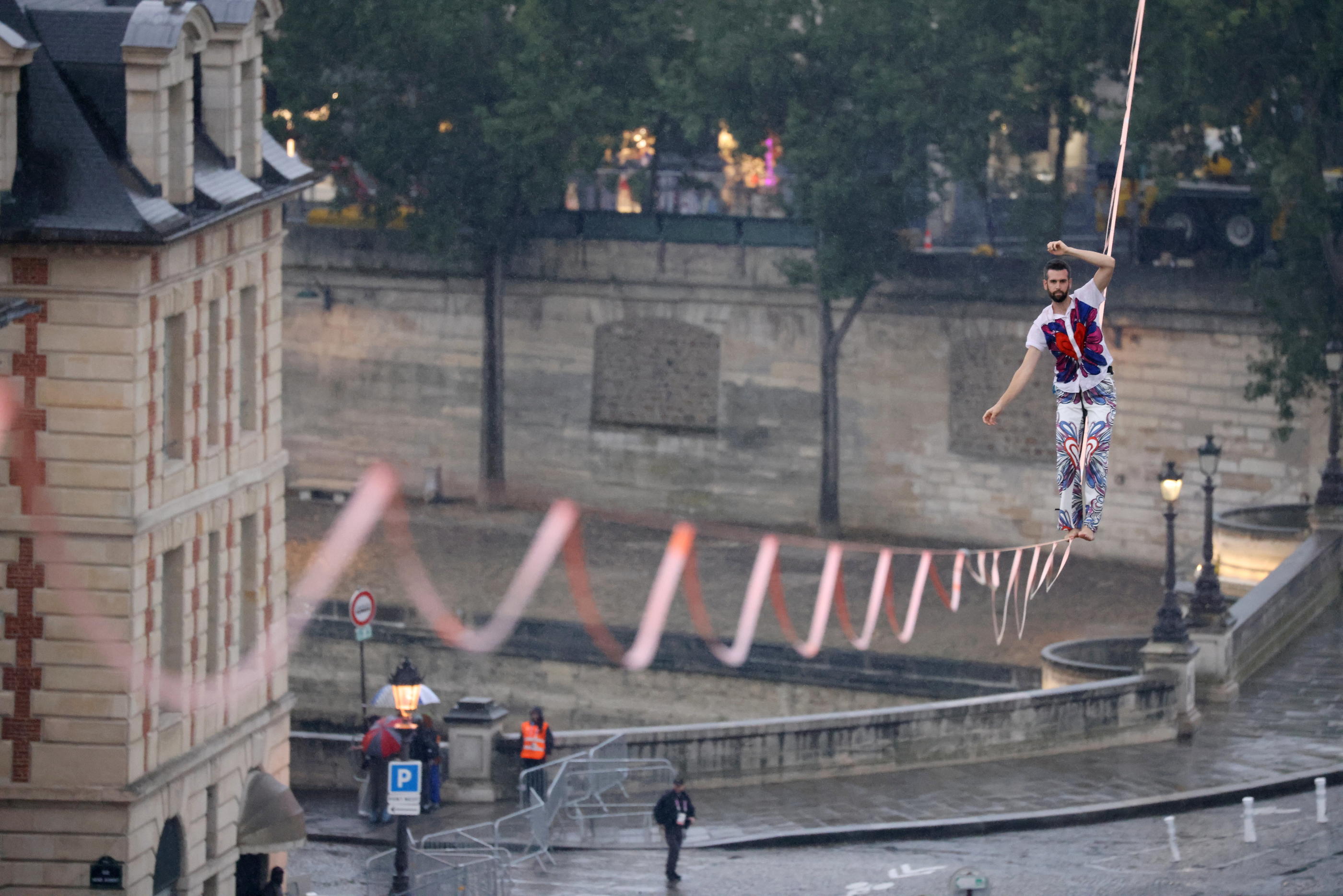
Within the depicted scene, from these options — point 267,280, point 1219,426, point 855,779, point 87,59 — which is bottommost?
point 855,779

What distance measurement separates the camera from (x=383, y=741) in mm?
37188

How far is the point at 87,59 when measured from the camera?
101 feet

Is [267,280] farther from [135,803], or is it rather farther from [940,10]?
[940,10]

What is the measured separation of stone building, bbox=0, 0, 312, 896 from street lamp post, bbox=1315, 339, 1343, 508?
66.5 feet

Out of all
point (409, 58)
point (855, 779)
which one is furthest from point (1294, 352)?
point (409, 58)

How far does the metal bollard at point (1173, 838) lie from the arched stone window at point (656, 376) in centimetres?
2848

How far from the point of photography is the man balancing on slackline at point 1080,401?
66.3 feet

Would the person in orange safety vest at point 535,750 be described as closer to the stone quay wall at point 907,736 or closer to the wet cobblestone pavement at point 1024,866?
the stone quay wall at point 907,736

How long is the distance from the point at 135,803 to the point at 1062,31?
1151 inches

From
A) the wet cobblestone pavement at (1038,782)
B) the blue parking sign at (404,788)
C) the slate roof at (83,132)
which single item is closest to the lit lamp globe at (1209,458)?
the wet cobblestone pavement at (1038,782)

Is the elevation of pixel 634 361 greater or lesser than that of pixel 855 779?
greater

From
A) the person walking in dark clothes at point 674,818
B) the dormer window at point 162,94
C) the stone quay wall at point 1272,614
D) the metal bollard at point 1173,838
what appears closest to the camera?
the dormer window at point 162,94

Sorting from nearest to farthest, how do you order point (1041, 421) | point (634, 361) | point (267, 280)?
point (267, 280) < point (1041, 421) < point (634, 361)

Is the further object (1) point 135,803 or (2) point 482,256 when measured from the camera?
(2) point 482,256
